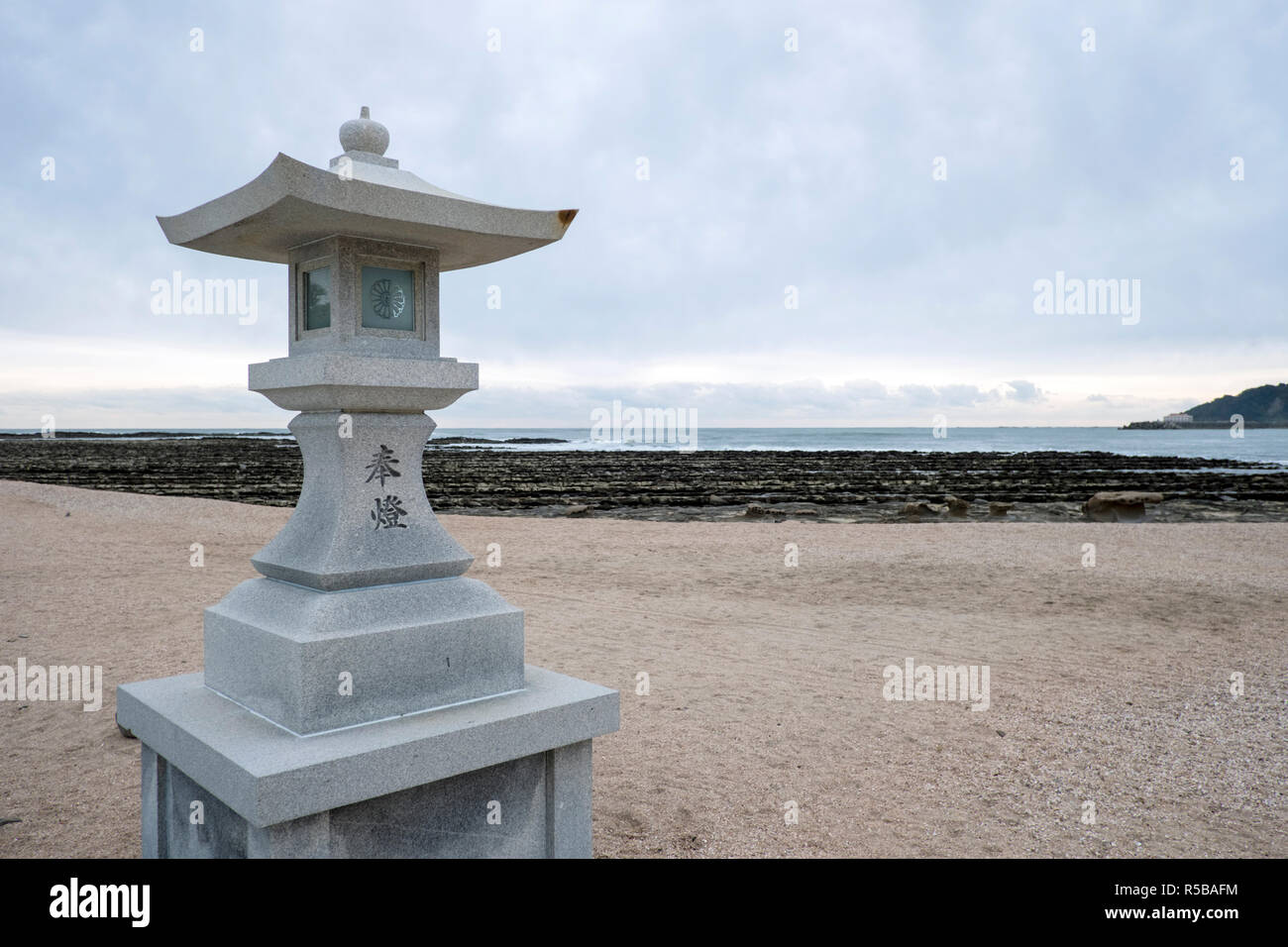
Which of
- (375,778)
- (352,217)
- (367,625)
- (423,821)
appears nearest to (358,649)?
(367,625)

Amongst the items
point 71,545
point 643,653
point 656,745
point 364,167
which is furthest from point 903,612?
point 71,545

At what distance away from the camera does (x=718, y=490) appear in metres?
29.7

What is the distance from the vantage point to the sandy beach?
4363 millimetres

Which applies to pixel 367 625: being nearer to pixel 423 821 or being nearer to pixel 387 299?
pixel 423 821

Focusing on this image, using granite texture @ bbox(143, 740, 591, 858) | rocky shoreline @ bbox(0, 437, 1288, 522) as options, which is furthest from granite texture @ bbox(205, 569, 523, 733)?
rocky shoreline @ bbox(0, 437, 1288, 522)

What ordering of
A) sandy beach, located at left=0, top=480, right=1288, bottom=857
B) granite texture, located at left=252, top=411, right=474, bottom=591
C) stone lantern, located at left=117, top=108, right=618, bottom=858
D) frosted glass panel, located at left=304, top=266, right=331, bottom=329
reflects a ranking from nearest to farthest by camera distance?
1. stone lantern, located at left=117, top=108, right=618, bottom=858
2. granite texture, located at left=252, top=411, right=474, bottom=591
3. frosted glass panel, located at left=304, top=266, right=331, bottom=329
4. sandy beach, located at left=0, top=480, right=1288, bottom=857

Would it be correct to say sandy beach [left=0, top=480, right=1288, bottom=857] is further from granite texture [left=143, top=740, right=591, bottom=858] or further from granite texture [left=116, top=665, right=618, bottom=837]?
granite texture [left=116, top=665, right=618, bottom=837]

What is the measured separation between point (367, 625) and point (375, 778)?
603 mm

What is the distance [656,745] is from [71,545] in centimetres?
1188

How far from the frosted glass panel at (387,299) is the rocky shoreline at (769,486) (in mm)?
17359

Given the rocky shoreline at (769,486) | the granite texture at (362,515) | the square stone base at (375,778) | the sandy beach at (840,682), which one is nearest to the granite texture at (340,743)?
the square stone base at (375,778)

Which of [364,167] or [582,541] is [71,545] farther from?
[364,167]

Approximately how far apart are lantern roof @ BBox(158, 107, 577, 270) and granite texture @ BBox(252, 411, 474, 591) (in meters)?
0.75

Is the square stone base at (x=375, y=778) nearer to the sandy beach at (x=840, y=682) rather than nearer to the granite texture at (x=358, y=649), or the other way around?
the granite texture at (x=358, y=649)
